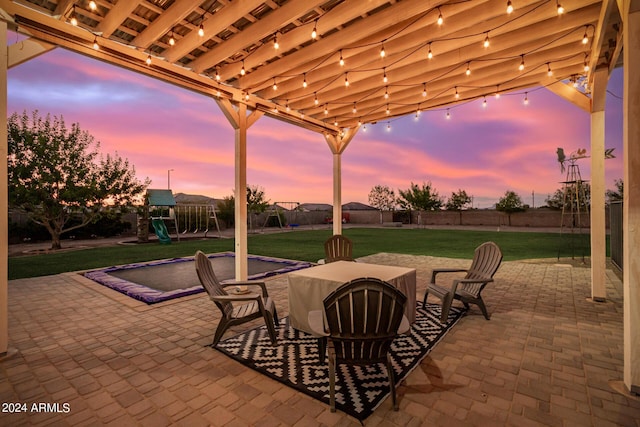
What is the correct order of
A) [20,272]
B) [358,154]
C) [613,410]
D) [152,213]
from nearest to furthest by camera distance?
[613,410]
[20,272]
[152,213]
[358,154]

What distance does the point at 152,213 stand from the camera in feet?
48.6

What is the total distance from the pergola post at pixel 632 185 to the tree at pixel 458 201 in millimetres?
29904

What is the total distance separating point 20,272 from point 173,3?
7202 mm

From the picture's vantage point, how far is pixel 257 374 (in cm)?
249

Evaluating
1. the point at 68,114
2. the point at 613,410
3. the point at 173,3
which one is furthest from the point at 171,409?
the point at 68,114

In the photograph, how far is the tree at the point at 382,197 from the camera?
4069 centimetres

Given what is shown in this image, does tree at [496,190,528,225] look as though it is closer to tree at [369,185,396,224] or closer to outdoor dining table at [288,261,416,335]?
tree at [369,185,396,224]

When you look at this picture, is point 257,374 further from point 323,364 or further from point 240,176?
point 240,176

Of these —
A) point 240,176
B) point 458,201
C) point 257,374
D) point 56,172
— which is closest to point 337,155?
point 240,176

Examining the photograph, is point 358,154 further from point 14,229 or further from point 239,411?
point 239,411

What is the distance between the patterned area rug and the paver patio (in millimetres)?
90

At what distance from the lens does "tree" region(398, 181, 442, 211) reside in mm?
32094

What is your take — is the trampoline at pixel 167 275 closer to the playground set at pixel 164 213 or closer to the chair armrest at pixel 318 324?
the chair armrest at pixel 318 324

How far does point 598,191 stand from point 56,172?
48.6 feet
